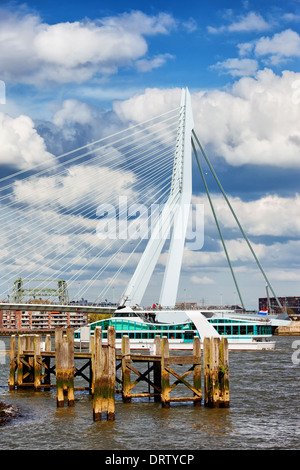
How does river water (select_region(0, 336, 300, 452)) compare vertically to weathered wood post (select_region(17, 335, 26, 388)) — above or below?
below

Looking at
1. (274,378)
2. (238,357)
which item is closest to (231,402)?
(274,378)

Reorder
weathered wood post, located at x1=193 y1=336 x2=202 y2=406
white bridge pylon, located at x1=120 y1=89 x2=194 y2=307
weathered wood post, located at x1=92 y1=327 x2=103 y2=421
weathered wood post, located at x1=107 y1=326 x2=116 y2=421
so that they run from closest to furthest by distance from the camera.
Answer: weathered wood post, located at x1=92 y1=327 x2=103 y2=421 → weathered wood post, located at x1=107 y1=326 x2=116 y2=421 → weathered wood post, located at x1=193 y1=336 x2=202 y2=406 → white bridge pylon, located at x1=120 y1=89 x2=194 y2=307

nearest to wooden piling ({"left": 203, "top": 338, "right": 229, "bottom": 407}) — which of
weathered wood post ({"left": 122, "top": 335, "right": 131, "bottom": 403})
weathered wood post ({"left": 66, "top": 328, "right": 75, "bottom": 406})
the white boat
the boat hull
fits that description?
weathered wood post ({"left": 122, "top": 335, "right": 131, "bottom": 403})

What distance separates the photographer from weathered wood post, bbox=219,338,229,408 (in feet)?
82.9

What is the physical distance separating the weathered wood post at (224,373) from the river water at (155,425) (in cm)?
54

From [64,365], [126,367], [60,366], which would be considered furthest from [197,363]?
[60,366]

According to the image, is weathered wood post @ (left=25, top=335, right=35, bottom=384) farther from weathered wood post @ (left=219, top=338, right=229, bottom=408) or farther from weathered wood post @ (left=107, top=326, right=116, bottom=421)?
weathered wood post @ (left=107, top=326, right=116, bottom=421)

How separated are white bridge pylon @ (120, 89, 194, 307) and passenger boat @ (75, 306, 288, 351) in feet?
34.3

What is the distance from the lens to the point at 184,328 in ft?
221

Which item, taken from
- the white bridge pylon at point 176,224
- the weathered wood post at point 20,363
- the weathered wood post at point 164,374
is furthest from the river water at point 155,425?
the white bridge pylon at point 176,224

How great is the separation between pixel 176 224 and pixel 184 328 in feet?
56.9

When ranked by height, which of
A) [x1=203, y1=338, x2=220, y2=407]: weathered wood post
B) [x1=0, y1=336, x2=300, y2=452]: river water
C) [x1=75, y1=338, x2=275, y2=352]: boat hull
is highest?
[x1=203, y1=338, x2=220, y2=407]: weathered wood post
